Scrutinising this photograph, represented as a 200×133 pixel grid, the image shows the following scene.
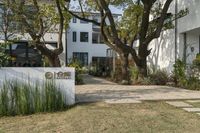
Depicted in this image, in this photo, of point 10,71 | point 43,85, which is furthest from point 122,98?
point 10,71

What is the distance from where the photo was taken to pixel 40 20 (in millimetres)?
17875

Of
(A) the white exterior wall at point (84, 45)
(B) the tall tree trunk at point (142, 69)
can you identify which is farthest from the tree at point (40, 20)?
(A) the white exterior wall at point (84, 45)

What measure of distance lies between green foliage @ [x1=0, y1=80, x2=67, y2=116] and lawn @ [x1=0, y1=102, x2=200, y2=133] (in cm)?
38

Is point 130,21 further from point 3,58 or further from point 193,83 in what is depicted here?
point 3,58

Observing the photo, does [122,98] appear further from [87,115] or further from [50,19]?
[50,19]

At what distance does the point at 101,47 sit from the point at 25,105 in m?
38.9

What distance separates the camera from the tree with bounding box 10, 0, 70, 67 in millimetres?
17219

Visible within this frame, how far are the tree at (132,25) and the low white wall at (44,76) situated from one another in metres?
8.10

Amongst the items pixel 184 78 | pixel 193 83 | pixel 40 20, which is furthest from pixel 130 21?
pixel 193 83

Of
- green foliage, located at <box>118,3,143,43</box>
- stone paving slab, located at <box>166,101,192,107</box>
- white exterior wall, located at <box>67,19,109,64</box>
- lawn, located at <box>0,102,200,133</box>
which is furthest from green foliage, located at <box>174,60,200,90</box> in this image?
white exterior wall, located at <box>67,19,109,64</box>

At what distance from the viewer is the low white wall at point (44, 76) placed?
10.3 meters

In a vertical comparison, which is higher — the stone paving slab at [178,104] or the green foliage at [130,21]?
the green foliage at [130,21]

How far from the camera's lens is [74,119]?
8.84 meters

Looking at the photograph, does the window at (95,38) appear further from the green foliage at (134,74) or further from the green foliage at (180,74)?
the green foliage at (180,74)
